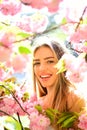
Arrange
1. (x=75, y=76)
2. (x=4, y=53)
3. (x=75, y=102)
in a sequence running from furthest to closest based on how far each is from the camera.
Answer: (x=75, y=102) → (x=75, y=76) → (x=4, y=53)

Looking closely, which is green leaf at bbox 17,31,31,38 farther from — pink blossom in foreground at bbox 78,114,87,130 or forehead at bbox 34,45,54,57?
pink blossom in foreground at bbox 78,114,87,130

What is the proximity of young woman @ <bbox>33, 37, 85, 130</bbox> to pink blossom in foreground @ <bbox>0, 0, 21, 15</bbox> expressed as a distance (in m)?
0.42

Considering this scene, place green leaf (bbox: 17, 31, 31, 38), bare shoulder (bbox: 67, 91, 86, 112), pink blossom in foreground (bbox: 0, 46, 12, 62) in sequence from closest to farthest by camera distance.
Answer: pink blossom in foreground (bbox: 0, 46, 12, 62)
green leaf (bbox: 17, 31, 31, 38)
bare shoulder (bbox: 67, 91, 86, 112)

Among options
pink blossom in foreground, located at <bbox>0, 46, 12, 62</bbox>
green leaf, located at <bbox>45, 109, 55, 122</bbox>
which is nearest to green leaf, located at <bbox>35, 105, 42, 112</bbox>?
green leaf, located at <bbox>45, 109, 55, 122</bbox>

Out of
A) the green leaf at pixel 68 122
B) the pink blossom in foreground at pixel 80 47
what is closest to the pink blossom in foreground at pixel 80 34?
the pink blossom in foreground at pixel 80 47

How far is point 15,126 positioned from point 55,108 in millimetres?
441

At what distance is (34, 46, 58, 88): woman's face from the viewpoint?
6.48 ft

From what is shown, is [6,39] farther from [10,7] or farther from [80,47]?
[80,47]

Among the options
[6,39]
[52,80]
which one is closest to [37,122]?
[52,80]

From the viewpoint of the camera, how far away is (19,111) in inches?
69.9

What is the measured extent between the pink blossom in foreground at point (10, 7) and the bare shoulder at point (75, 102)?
24.0 inches

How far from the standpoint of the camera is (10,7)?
155cm

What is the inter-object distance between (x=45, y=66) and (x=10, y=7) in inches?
20.9

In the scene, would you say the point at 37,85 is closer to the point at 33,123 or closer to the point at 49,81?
the point at 49,81
